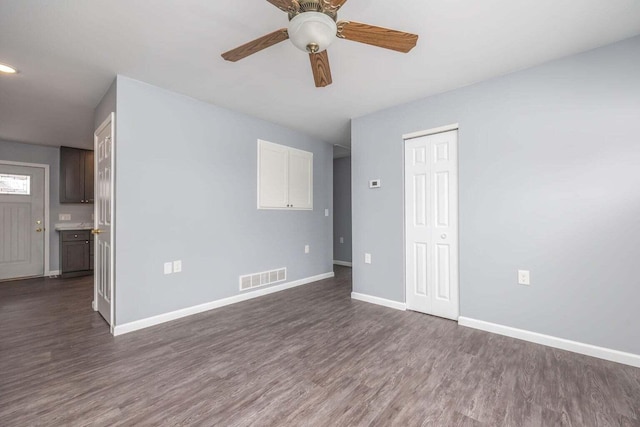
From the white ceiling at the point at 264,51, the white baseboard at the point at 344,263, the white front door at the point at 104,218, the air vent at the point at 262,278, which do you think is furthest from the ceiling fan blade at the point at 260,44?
the white baseboard at the point at 344,263

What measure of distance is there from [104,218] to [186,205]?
33.5 inches

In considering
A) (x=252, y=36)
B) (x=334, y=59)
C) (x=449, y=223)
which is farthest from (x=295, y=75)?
(x=449, y=223)

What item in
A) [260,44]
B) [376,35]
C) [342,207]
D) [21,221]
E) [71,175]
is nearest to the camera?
[376,35]

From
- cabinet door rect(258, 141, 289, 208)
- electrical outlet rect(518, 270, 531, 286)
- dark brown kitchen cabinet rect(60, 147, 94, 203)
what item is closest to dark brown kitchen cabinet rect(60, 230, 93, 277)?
dark brown kitchen cabinet rect(60, 147, 94, 203)

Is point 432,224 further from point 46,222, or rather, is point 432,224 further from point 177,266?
point 46,222

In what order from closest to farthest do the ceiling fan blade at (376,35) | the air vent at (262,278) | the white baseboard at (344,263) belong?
the ceiling fan blade at (376,35) < the air vent at (262,278) < the white baseboard at (344,263)

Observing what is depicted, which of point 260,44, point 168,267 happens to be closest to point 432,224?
point 260,44

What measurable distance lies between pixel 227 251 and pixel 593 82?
3.95 metres

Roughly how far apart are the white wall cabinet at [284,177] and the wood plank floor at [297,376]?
1.74m

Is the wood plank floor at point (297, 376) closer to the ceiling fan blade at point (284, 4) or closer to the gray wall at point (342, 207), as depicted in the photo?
the ceiling fan blade at point (284, 4)

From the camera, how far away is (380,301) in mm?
3531

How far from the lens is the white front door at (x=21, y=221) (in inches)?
189

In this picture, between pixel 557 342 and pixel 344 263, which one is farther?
pixel 344 263

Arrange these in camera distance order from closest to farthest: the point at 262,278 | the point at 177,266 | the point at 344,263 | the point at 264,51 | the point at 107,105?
the point at 264,51 → the point at 107,105 → the point at 177,266 → the point at 262,278 → the point at 344,263
